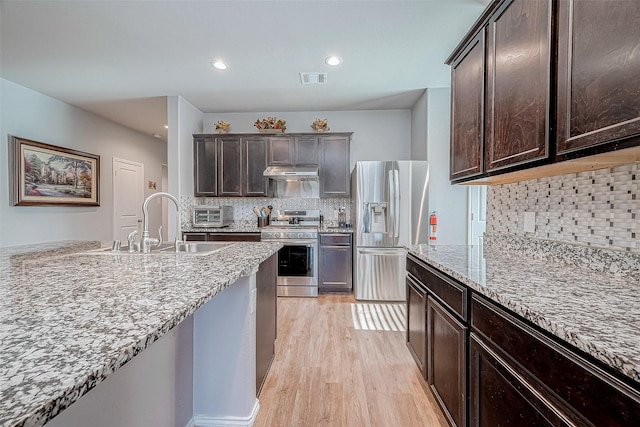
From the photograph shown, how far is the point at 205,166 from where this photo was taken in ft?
14.5

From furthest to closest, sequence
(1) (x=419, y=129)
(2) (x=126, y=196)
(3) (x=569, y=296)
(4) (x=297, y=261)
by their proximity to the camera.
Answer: (2) (x=126, y=196) → (1) (x=419, y=129) → (4) (x=297, y=261) → (3) (x=569, y=296)

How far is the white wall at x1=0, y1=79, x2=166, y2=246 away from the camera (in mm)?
3570

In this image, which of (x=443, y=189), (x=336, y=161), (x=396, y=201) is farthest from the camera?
(x=336, y=161)

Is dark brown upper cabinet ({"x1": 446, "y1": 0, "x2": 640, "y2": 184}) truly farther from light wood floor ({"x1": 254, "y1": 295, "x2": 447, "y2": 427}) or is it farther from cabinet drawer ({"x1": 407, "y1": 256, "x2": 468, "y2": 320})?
light wood floor ({"x1": 254, "y1": 295, "x2": 447, "y2": 427})

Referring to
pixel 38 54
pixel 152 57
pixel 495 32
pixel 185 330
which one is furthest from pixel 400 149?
pixel 38 54

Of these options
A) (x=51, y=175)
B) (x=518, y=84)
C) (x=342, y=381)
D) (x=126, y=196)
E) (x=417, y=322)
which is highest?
(x=518, y=84)

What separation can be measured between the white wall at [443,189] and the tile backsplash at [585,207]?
6.01ft

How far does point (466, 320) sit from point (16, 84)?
17.5 ft

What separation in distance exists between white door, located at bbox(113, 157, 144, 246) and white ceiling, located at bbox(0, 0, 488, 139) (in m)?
1.51

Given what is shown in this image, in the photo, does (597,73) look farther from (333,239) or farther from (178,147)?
(178,147)

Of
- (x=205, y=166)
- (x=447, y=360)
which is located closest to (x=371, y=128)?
(x=205, y=166)

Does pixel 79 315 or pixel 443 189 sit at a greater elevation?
pixel 443 189

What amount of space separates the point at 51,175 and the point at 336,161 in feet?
12.8

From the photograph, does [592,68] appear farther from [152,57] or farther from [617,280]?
[152,57]
